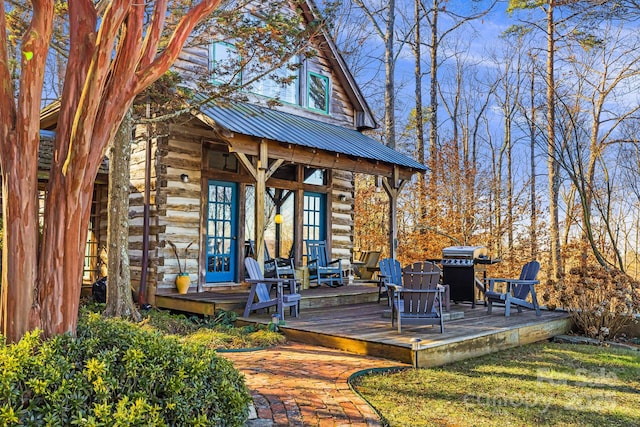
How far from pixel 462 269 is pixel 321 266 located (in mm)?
3333

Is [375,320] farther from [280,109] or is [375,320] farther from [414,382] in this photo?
[280,109]

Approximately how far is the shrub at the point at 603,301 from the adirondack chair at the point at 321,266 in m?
4.49

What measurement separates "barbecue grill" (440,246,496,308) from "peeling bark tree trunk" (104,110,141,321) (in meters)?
4.93

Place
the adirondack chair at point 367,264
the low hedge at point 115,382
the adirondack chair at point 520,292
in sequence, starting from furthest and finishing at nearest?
the adirondack chair at point 367,264 < the adirondack chair at point 520,292 < the low hedge at point 115,382

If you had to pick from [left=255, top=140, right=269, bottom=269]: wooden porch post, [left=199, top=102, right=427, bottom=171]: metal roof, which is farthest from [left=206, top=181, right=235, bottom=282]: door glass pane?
[left=255, top=140, right=269, bottom=269]: wooden porch post

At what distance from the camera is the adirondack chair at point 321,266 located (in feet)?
34.2

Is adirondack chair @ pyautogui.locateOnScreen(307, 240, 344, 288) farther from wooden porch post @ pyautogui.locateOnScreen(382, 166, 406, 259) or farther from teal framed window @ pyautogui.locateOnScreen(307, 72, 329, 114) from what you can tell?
teal framed window @ pyautogui.locateOnScreen(307, 72, 329, 114)

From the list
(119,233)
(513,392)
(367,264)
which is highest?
(119,233)

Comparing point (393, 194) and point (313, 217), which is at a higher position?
point (393, 194)

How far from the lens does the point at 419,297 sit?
6133 millimetres

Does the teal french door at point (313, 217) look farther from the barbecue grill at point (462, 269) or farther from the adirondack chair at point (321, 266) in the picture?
the barbecue grill at point (462, 269)

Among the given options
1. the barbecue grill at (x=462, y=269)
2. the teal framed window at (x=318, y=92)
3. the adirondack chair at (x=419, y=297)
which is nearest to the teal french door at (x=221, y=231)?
the teal framed window at (x=318, y=92)

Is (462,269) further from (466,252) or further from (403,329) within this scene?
(403,329)

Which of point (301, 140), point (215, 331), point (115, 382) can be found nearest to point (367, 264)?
point (301, 140)
